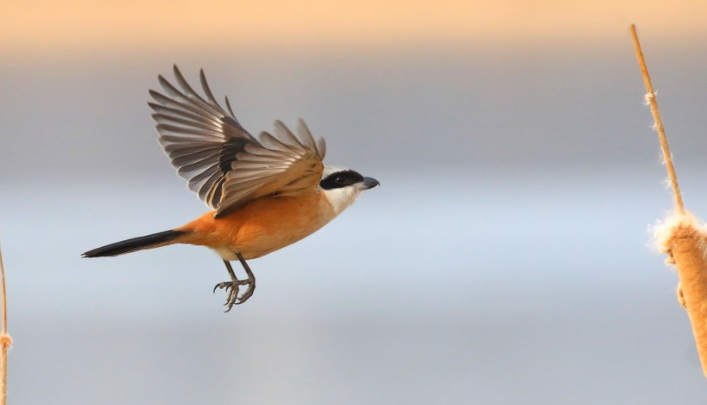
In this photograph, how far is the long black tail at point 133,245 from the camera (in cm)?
136

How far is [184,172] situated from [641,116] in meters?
4.06

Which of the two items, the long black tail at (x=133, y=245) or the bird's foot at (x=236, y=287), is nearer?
the long black tail at (x=133, y=245)

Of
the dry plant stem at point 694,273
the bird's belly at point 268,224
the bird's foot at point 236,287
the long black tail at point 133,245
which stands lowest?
the dry plant stem at point 694,273

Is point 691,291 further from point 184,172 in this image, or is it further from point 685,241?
point 184,172

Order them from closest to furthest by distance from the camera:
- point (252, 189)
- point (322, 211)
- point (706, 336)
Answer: point (706, 336), point (252, 189), point (322, 211)

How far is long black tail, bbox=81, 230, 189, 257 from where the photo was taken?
4.47ft

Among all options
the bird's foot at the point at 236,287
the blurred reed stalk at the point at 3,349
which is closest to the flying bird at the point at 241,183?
the bird's foot at the point at 236,287

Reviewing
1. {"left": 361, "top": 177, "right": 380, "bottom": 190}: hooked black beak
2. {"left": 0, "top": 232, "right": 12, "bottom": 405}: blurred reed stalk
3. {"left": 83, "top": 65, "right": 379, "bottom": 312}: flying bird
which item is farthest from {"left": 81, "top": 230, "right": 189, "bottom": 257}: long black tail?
{"left": 361, "top": 177, "right": 380, "bottom": 190}: hooked black beak

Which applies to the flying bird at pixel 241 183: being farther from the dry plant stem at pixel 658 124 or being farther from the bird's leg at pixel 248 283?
the dry plant stem at pixel 658 124

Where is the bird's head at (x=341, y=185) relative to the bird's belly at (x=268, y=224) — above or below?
above

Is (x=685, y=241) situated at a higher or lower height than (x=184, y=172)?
lower

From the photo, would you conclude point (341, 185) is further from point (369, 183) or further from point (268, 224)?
point (268, 224)

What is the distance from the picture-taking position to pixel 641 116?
5160mm

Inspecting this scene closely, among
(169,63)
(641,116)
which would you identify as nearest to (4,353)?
(169,63)
